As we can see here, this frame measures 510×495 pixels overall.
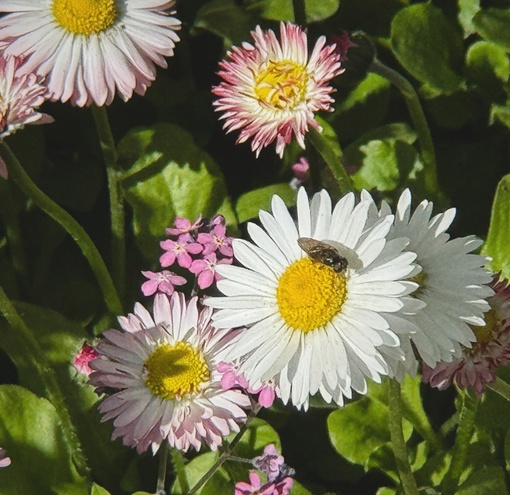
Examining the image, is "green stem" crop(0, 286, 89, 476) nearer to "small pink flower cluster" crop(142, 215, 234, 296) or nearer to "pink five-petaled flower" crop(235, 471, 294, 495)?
"small pink flower cluster" crop(142, 215, 234, 296)

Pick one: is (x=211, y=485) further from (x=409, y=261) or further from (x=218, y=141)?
(x=218, y=141)

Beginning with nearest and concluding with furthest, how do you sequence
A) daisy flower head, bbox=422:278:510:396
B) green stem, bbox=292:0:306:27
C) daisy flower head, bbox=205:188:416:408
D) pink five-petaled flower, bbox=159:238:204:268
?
1. daisy flower head, bbox=205:188:416:408
2. daisy flower head, bbox=422:278:510:396
3. pink five-petaled flower, bbox=159:238:204:268
4. green stem, bbox=292:0:306:27

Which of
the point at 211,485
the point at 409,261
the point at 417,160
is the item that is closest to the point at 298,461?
the point at 211,485

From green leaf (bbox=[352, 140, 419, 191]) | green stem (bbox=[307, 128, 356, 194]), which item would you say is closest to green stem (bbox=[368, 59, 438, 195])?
green leaf (bbox=[352, 140, 419, 191])

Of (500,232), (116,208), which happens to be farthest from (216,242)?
(500,232)

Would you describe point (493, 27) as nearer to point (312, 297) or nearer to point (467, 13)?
point (467, 13)

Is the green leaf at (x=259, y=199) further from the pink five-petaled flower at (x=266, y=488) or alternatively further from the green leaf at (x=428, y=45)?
the pink five-petaled flower at (x=266, y=488)

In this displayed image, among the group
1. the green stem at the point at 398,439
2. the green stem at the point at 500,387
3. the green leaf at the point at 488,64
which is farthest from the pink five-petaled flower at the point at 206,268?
the green leaf at the point at 488,64
